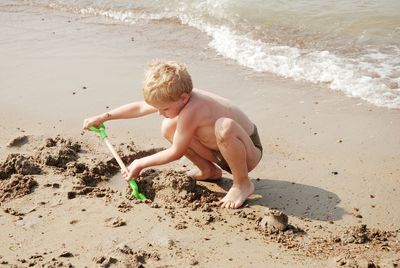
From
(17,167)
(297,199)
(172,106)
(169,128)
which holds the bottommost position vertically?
(297,199)

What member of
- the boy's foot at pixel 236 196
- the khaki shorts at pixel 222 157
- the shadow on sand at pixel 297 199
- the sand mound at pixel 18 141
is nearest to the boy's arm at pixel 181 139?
the khaki shorts at pixel 222 157

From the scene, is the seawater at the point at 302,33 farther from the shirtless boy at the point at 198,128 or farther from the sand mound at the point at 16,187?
the sand mound at the point at 16,187

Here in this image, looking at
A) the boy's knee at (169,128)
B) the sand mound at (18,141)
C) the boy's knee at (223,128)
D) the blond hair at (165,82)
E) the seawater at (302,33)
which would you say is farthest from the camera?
the seawater at (302,33)

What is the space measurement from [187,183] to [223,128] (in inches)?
18.3

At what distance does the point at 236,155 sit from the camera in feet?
11.1

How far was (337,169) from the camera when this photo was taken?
3.83m

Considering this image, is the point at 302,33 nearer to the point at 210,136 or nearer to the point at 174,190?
the point at 210,136

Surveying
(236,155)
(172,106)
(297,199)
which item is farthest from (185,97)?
(297,199)

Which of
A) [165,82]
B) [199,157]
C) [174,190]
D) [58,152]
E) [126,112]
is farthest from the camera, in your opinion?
[58,152]

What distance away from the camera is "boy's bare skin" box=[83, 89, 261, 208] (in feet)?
10.9

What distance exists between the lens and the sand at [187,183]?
9.66 ft

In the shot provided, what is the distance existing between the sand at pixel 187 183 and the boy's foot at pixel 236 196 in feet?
0.21

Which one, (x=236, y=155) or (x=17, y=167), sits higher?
(x=236, y=155)

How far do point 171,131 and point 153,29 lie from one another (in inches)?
152
